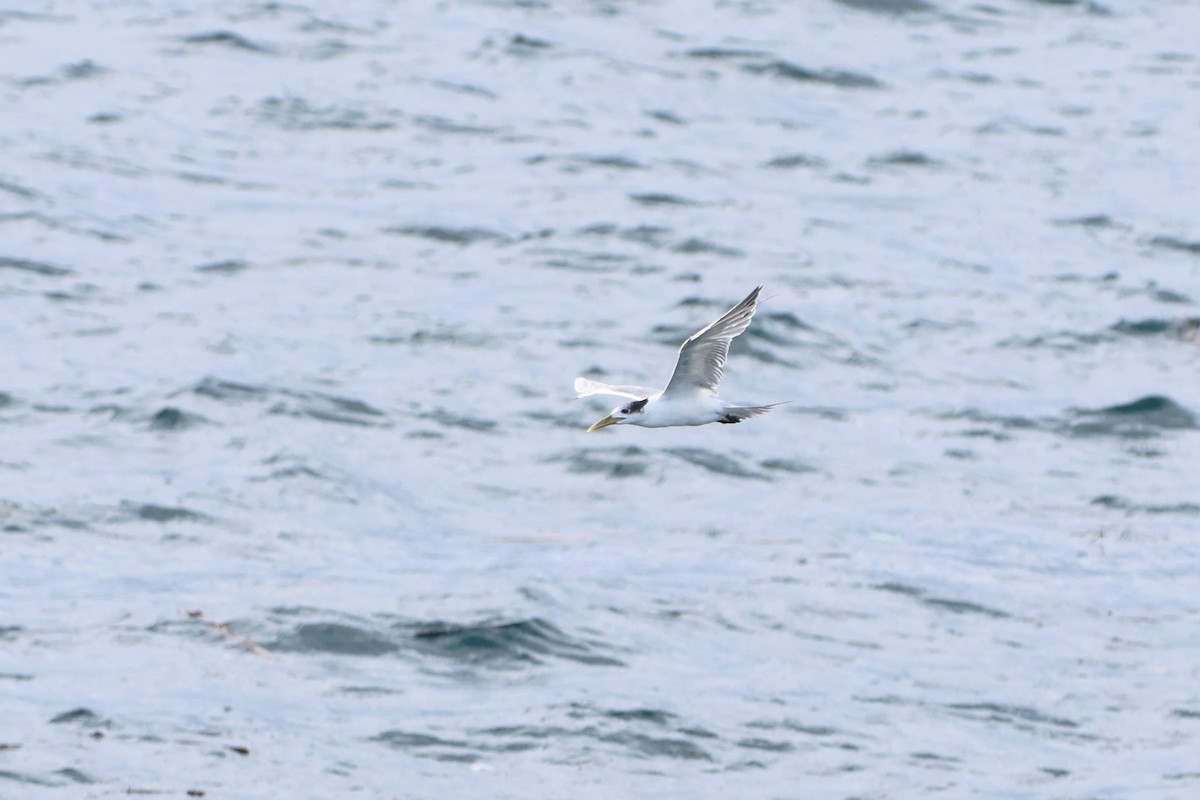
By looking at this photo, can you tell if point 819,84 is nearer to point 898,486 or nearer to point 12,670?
point 898,486

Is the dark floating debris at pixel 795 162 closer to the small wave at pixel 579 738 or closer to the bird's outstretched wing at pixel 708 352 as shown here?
the small wave at pixel 579 738

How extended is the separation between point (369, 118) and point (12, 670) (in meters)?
12.2

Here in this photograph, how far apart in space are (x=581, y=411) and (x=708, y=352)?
25.6ft

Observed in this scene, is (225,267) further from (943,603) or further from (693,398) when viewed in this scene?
(693,398)

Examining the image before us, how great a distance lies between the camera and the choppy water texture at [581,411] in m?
13.6

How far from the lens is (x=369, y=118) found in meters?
24.5

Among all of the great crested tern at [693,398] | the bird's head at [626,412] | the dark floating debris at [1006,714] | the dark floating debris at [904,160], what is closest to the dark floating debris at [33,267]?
the dark floating debris at [904,160]

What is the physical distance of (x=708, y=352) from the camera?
10523 mm

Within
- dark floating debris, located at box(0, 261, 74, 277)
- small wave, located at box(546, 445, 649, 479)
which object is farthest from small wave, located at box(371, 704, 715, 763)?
dark floating debris, located at box(0, 261, 74, 277)

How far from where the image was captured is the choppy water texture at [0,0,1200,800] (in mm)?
13609

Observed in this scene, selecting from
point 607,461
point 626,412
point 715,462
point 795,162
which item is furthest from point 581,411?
point 626,412

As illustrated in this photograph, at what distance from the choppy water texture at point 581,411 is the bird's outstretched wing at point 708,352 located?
324 centimetres

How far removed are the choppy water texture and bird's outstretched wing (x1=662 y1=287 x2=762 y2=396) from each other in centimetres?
324

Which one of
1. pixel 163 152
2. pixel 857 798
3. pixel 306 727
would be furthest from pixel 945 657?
pixel 163 152
